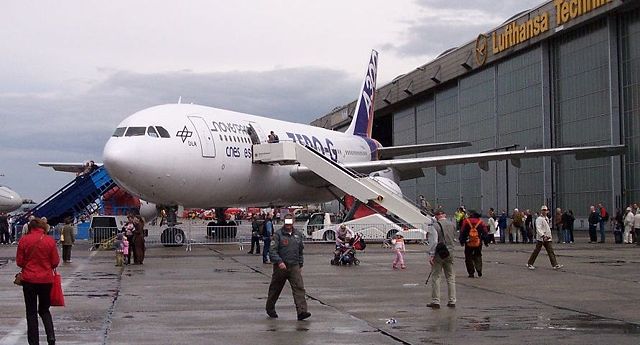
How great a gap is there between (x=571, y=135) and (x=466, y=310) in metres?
33.5

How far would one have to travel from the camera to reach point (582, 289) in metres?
15.8

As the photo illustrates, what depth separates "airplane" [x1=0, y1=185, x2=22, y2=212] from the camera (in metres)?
49.3

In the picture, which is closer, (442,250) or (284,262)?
(284,262)

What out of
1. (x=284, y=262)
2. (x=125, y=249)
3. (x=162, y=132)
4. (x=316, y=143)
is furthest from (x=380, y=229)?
(x=284, y=262)

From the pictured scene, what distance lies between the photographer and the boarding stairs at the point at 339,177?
103 ft

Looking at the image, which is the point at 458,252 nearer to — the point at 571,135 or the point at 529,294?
the point at 529,294

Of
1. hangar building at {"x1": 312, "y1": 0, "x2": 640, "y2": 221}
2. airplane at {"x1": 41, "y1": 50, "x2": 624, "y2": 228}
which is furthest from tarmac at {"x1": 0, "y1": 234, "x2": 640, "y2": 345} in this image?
hangar building at {"x1": 312, "y1": 0, "x2": 640, "y2": 221}

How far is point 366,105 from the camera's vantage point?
163ft

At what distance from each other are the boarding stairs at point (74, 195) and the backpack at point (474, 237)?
22342mm

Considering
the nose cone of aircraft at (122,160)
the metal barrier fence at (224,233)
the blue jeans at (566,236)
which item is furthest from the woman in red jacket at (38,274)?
the blue jeans at (566,236)

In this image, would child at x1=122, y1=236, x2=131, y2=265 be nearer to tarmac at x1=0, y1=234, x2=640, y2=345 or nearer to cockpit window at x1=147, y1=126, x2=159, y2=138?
tarmac at x1=0, y1=234, x2=640, y2=345

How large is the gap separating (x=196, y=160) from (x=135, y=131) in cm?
226

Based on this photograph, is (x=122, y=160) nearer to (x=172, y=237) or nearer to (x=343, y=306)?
(x=172, y=237)

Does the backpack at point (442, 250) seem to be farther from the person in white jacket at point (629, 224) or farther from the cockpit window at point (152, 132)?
the person in white jacket at point (629, 224)
